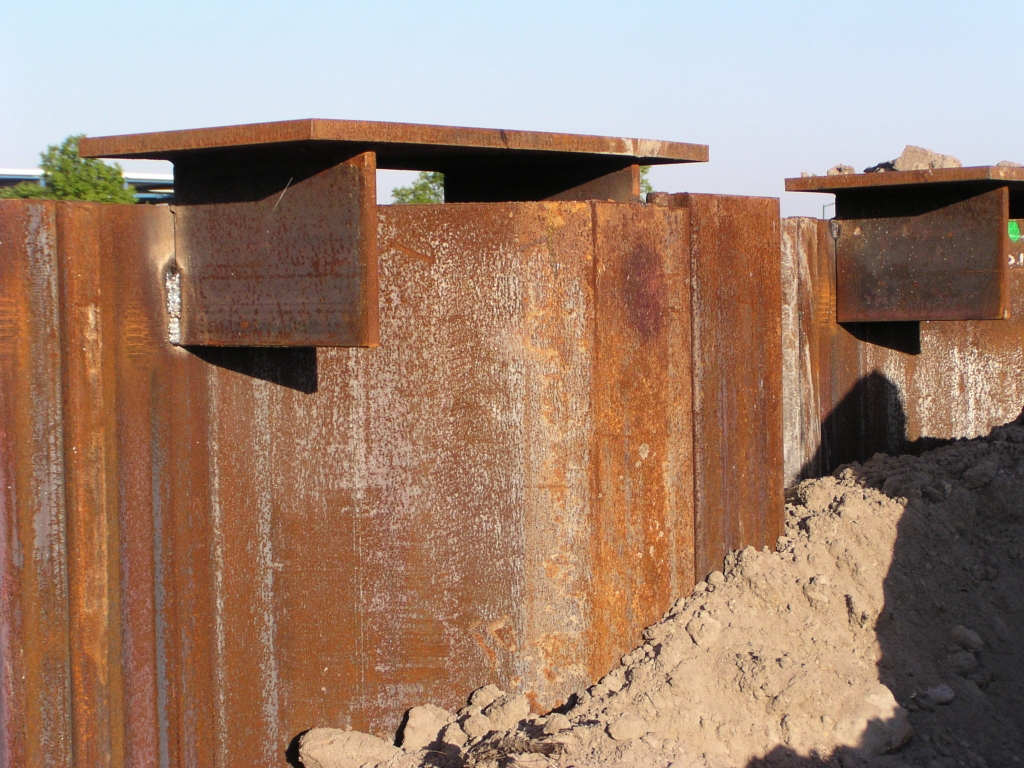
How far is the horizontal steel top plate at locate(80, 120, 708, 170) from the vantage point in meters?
3.38

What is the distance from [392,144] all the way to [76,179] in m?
11.5

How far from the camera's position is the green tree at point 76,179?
43.9ft

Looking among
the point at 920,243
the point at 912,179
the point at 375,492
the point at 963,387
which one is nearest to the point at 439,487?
the point at 375,492

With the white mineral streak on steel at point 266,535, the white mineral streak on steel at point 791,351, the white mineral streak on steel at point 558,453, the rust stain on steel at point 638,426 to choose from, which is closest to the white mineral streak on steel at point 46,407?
the white mineral streak on steel at point 266,535

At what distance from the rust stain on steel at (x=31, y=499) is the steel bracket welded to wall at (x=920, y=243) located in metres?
3.82

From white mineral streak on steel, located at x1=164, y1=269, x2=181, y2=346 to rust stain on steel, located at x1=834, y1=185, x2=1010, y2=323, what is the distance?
11.9 feet

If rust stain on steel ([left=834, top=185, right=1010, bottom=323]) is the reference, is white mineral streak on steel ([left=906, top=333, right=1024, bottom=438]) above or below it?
below

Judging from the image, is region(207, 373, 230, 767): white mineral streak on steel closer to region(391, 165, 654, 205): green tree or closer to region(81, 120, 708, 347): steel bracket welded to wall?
region(81, 120, 708, 347): steel bracket welded to wall

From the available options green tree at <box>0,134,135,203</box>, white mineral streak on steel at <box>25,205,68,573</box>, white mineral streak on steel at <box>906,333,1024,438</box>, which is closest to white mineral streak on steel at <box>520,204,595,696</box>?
white mineral streak on steel at <box>25,205,68,573</box>

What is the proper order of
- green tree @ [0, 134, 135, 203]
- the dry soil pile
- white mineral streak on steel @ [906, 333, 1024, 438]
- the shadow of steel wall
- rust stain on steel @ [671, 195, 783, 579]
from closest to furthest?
the dry soil pile < the shadow of steel wall < rust stain on steel @ [671, 195, 783, 579] < white mineral streak on steel @ [906, 333, 1024, 438] < green tree @ [0, 134, 135, 203]

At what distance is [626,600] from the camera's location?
13.2ft

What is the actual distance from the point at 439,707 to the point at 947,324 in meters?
3.99

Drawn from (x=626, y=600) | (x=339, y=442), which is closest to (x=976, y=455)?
(x=626, y=600)

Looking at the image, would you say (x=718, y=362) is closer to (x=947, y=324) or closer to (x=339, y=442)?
(x=339, y=442)
